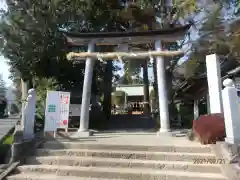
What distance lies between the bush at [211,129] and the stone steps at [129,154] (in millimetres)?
467

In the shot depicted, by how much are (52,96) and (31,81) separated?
6.61 m

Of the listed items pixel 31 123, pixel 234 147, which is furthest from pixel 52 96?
pixel 234 147

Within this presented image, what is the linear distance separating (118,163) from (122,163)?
3.6 inches

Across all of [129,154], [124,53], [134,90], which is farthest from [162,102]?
[134,90]

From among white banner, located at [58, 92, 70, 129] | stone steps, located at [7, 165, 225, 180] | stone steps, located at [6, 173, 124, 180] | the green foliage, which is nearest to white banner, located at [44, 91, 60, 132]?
white banner, located at [58, 92, 70, 129]

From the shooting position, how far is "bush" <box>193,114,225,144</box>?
17.0ft

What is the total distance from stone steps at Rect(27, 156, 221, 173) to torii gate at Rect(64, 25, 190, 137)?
126 inches

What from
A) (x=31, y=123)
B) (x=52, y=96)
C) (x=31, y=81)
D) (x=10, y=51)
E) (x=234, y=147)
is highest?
(x=10, y=51)

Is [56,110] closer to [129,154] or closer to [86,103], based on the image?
[86,103]

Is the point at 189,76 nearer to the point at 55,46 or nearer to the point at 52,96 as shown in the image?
the point at 55,46

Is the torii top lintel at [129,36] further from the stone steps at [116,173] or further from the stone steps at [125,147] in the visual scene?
the stone steps at [116,173]

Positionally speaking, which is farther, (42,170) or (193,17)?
(193,17)

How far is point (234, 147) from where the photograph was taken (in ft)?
14.6
